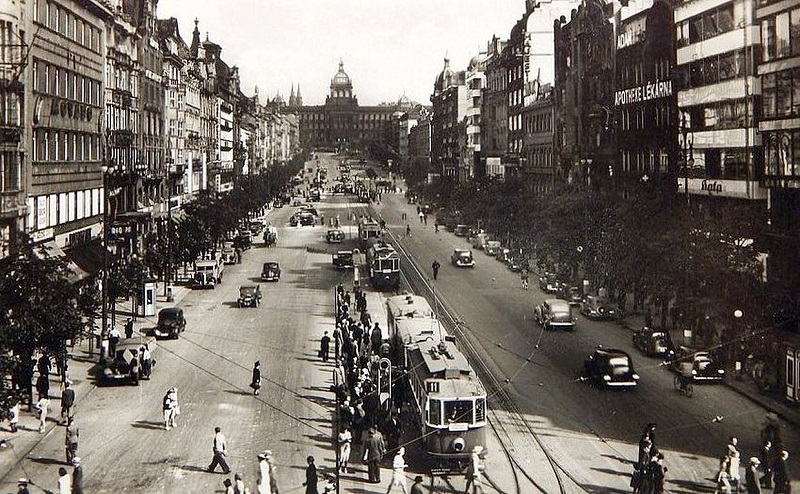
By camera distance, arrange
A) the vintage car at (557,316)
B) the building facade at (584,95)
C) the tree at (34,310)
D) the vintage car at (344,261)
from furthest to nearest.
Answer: the building facade at (584,95) < the vintage car at (344,261) < the vintage car at (557,316) < the tree at (34,310)

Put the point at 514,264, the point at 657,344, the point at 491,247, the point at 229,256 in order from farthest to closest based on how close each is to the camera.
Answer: the point at 491,247 < the point at 229,256 < the point at 514,264 < the point at 657,344

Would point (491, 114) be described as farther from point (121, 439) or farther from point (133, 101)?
point (121, 439)

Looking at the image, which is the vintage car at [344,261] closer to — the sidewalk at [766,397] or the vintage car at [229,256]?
the vintage car at [229,256]

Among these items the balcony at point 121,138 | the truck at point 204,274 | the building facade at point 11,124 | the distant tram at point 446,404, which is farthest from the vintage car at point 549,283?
the balcony at point 121,138

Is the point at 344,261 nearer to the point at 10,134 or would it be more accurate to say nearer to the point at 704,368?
the point at 10,134

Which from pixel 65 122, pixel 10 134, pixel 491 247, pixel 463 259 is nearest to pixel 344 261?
pixel 463 259

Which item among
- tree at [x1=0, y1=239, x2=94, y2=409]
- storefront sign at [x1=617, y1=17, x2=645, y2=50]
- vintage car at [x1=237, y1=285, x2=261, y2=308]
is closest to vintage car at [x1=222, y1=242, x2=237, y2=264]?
vintage car at [x1=237, y1=285, x2=261, y2=308]
